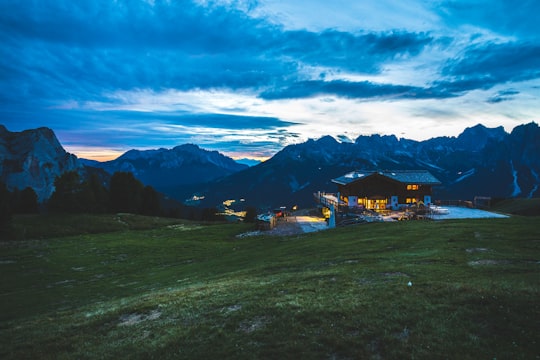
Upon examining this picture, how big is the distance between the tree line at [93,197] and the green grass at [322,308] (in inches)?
2418

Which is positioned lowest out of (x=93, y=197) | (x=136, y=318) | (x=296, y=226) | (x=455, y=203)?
(x=296, y=226)

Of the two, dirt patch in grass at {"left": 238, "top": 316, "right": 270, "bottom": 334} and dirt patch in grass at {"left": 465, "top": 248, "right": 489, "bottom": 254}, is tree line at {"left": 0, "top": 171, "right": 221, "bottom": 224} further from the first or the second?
dirt patch in grass at {"left": 465, "top": 248, "right": 489, "bottom": 254}

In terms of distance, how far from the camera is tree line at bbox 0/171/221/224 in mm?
90812

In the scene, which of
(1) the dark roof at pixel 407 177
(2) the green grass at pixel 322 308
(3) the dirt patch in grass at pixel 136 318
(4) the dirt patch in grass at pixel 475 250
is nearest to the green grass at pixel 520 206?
(1) the dark roof at pixel 407 177

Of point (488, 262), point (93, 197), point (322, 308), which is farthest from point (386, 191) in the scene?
point (93, 197)

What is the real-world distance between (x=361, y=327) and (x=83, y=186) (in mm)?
99646

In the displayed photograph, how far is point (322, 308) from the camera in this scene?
16.1m

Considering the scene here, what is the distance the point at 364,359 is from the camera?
449 inches

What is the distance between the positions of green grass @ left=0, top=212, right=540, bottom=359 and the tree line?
61.4 meters

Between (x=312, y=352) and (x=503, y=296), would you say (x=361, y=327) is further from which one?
(x=503, y=296)

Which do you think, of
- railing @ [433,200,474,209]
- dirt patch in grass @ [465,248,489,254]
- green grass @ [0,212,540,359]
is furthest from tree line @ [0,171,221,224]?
dirt patch in grass @ [465,248,489,254]

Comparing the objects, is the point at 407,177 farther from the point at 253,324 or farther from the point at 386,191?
the point at 253,324

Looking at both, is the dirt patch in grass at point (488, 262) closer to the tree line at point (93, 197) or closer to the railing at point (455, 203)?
the railing at point (455, 203)

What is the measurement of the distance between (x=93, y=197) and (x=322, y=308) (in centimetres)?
9846
